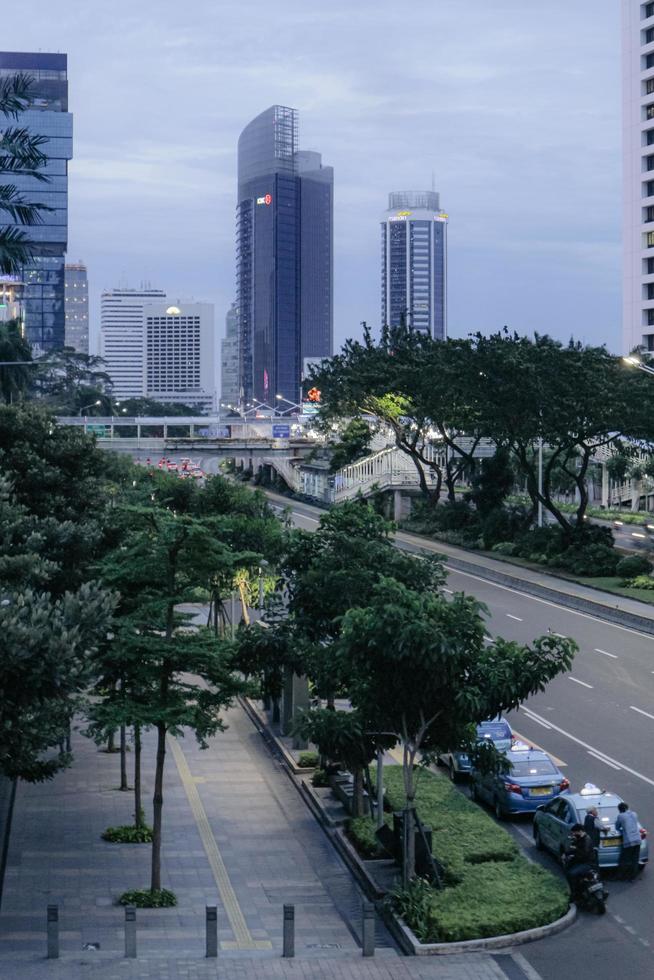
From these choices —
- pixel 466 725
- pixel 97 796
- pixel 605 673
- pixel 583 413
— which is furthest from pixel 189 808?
pixel 583 413

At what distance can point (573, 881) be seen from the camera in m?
21.5

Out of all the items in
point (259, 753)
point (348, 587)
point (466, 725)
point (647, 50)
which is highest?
point (647, 50)

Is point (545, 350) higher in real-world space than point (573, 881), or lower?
higher

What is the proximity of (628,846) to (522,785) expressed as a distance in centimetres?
424

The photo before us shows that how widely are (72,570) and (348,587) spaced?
6.65 m

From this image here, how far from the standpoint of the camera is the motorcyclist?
21453 mm

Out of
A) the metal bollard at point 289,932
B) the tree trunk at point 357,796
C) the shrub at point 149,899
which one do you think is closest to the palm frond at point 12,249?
the tree trunk at point 357,796

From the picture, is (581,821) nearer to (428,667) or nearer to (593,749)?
(428,667)

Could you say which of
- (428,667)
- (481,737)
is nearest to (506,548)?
(481,737)

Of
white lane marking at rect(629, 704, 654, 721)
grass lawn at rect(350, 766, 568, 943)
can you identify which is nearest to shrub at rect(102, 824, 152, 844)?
grass lawn at rect(350, 766, 568, 943)

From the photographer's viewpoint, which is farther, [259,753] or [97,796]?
[259,753]

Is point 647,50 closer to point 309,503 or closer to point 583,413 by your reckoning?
point 309,503

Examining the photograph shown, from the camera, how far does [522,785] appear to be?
26.9 metres

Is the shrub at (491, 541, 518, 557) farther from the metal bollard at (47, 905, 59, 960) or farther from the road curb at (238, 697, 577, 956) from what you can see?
the metal bollard at (47, 905, 59, 960)
